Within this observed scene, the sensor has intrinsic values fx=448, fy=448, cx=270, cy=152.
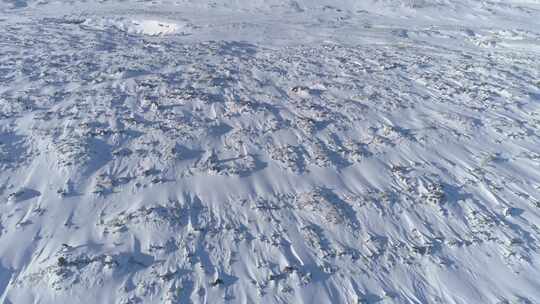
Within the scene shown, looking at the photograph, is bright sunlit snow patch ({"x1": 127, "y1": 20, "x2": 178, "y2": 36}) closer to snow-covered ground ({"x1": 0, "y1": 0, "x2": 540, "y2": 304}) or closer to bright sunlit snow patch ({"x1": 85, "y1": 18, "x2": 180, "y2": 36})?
bright sunlit snow patch ({"x1": 85, "y1": 18, "x2": 180, "y2": 36})

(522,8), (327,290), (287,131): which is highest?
(522,8)

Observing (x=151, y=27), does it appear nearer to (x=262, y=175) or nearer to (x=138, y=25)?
(x=138, y=25)

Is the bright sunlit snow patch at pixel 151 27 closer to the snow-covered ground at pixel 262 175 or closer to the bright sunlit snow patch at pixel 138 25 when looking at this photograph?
the bright sunlit snow patch at pixel 138 25

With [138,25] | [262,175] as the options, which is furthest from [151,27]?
[262,175]

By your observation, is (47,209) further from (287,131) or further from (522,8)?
(522,8)

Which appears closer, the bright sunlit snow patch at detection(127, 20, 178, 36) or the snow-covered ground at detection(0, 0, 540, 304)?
the snow-covered ground at detection(0, 0, 540, 304)

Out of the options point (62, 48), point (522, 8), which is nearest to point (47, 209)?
point (62, 48)

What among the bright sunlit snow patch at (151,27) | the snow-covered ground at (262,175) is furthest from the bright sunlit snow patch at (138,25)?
the snow-covered ground at (262,175)

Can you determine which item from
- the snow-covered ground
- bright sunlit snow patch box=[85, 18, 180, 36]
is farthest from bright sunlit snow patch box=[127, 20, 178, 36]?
the snow-covered ground

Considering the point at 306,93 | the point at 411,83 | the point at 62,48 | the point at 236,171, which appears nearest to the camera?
the point at 236,171
